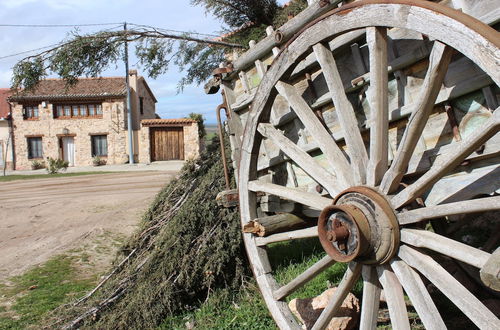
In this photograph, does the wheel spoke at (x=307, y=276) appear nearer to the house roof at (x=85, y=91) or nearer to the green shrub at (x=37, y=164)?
the house roof at (x=85, y=91)

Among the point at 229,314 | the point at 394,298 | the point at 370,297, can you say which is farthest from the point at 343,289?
the point at 229,314

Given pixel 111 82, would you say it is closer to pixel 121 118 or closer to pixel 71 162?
pixel 121 118

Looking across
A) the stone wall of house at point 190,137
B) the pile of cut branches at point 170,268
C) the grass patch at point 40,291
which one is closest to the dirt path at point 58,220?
the grass patch at point 40,291

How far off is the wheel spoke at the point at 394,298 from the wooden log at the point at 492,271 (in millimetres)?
615

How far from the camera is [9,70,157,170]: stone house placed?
29312 mm

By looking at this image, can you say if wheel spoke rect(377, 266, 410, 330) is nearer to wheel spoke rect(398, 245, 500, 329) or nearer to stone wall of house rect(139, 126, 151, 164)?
wheel spoke rect(398, 245, 500, 329)

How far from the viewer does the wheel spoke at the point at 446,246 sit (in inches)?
71.5

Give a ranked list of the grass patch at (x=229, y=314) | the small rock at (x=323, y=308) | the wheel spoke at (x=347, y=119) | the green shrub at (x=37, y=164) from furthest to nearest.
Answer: the green shrub at (x=37, y=164)
the grass patch at (x=229, y=314)
the small rock at (x=323, y=308)
the wheel spoke at (x=347, y=119)

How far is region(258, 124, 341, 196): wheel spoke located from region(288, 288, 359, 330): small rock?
1.24m

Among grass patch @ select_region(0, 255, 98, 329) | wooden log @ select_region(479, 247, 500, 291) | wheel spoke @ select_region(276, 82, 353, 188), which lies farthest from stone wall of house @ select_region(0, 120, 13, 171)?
wooden log @ select_region(479, 247, 500, 291)

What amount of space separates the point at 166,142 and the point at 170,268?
24.5 meters

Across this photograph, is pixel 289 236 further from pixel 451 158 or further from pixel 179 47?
pixel 179 47

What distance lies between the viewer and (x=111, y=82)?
3020cm

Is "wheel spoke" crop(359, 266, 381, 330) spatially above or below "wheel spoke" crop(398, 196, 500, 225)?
below
